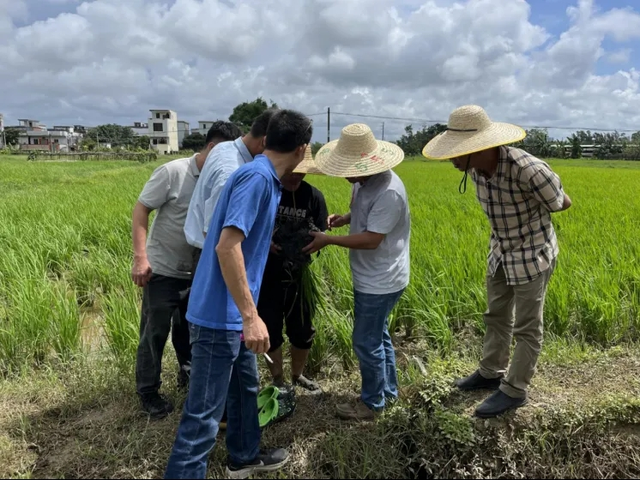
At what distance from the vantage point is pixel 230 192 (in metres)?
1.52

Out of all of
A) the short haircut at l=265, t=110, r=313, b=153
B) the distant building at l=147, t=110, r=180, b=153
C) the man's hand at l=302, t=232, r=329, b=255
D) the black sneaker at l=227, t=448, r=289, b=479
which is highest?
the distant building at l=147, t=110, r=180, b=153

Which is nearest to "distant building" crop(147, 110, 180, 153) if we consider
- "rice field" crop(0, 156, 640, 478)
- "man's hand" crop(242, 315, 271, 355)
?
"rice field" crop(0, 156, 640, 478)

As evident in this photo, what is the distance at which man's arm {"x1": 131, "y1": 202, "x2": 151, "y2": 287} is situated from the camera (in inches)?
84.0

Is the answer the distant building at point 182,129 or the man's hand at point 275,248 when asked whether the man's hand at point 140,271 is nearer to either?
the man's hand at point 275,248

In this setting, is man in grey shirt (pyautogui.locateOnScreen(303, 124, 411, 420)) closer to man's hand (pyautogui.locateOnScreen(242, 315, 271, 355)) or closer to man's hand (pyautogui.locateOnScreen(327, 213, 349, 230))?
man's hand (pyautogui.locateOnScreen(327, 213, 349, 230))

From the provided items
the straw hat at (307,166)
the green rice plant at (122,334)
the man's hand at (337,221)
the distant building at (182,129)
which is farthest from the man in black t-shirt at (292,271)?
the distant building at (182,129)

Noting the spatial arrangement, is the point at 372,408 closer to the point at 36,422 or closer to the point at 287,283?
the point at 287,283

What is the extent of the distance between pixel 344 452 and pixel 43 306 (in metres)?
2.15

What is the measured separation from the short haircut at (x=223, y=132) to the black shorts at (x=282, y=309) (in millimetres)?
654

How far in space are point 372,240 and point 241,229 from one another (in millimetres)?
718

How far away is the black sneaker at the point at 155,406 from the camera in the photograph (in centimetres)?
221

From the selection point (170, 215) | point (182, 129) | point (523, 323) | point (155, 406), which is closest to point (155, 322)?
point (155, 406)

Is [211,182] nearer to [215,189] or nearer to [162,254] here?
[215,189]

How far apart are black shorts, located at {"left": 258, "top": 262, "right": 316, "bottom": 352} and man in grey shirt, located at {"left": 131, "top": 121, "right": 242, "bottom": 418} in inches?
16.2
